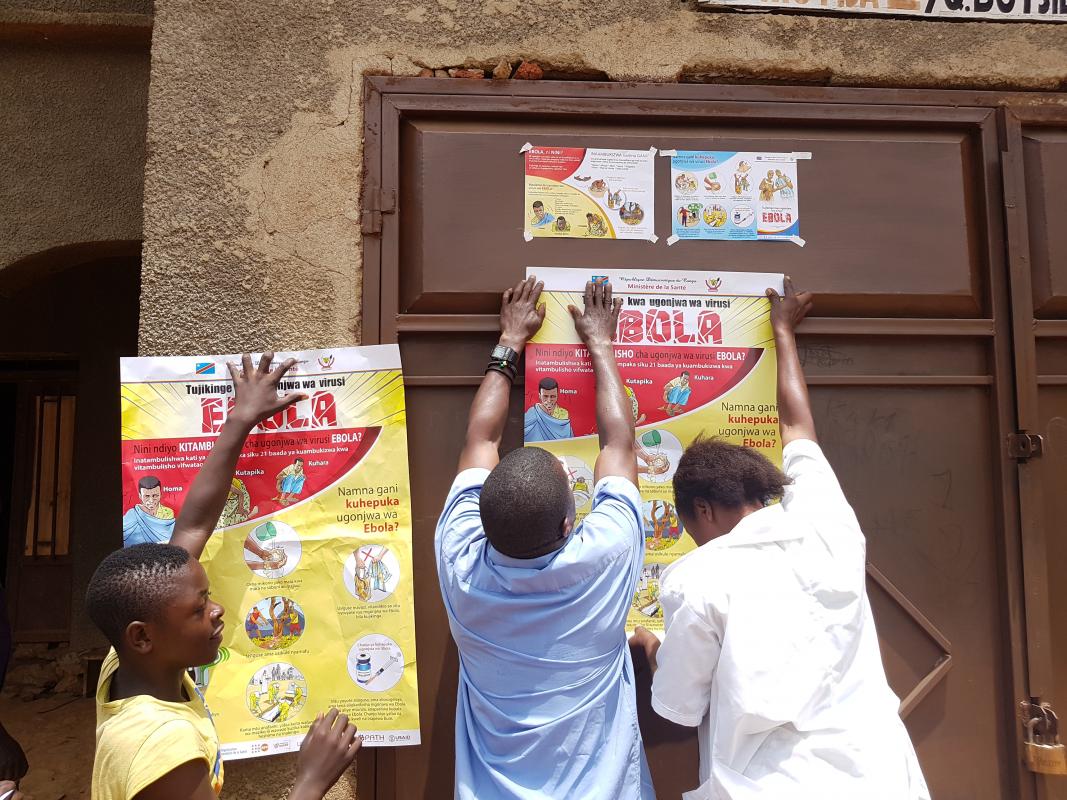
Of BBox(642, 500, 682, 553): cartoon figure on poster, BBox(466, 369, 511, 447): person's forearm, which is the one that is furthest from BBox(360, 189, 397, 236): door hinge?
BBox(642, 500, 682, 553): cartoon figure on poster

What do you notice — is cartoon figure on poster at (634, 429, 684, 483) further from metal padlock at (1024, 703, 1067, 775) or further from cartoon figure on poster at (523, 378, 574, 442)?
metal padlock at (1024, 703, 1067, 775)

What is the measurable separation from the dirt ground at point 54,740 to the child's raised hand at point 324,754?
3405 mm

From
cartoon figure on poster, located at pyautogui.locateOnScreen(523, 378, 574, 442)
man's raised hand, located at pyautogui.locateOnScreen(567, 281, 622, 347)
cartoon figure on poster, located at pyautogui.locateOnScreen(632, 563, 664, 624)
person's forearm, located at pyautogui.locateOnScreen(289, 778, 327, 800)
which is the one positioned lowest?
person's forearm, located at pyautogui.locateOnScreen(289, 778, 327, 800)

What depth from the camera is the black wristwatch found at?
7.36 feet

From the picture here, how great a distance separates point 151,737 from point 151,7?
3.54m

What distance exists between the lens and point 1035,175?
2.56m

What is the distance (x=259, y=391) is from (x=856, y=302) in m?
1.91

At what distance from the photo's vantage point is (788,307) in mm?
2420

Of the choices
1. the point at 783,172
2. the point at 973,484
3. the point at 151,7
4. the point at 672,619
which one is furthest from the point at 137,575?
the point at 151,7

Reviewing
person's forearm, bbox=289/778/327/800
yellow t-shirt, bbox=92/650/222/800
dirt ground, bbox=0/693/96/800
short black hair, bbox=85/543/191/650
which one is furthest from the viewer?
dirt ground, bbox=0/693/96/800

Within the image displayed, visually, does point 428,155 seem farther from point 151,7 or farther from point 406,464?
point 151,7

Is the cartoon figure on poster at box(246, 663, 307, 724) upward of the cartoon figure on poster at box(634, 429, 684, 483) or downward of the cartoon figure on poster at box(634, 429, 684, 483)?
downward

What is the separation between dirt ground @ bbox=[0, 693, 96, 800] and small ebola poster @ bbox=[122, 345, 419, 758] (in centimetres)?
317

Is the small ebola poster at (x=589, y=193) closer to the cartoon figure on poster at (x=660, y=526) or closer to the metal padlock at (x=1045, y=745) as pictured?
the cartoon figure on poster at (x=660, y=526)
